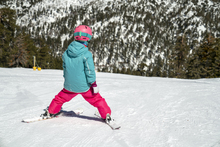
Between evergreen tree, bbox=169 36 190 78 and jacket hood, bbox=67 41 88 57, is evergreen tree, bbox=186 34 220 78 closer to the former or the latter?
evergreen tree, bbox=169 36 190 78

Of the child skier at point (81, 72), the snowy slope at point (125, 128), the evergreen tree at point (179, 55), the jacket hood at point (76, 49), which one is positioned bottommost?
the snowy slope at point (125, 128)

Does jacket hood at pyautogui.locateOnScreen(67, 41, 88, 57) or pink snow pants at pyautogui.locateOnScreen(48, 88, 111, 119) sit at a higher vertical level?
jacket hood at pyautogui.locateOnScreen(67, 41, 88, 57)

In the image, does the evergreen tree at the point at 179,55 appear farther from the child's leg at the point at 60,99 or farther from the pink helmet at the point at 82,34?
the child's leg at the point at 60,99

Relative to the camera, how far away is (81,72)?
2.31 metres

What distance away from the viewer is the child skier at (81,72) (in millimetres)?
2250

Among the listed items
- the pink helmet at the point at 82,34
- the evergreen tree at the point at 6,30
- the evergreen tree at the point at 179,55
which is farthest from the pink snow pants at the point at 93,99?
the evergreen tree at the point at 6,30

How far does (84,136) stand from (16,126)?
→ 1013 mm

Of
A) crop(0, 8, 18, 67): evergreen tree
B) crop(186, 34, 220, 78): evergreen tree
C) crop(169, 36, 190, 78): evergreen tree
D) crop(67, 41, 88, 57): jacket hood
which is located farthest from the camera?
crop(169, 36, 190, 78): evergreen tree

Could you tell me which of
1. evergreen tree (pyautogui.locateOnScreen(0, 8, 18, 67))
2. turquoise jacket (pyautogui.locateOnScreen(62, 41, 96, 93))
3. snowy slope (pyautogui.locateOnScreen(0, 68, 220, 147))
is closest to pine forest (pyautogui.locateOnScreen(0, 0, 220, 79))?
evergreen tree (pyautogui.locateOnScreen(0, 8, 18, 67))

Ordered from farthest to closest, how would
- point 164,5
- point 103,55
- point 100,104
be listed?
point 164,5 → point 103,55 → point 100,104

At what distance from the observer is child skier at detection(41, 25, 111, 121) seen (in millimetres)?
2250

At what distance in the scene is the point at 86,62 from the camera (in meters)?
2.24

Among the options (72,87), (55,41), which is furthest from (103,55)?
(72,87)

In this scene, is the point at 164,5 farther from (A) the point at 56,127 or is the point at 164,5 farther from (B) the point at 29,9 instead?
(A) the point at 56,127
